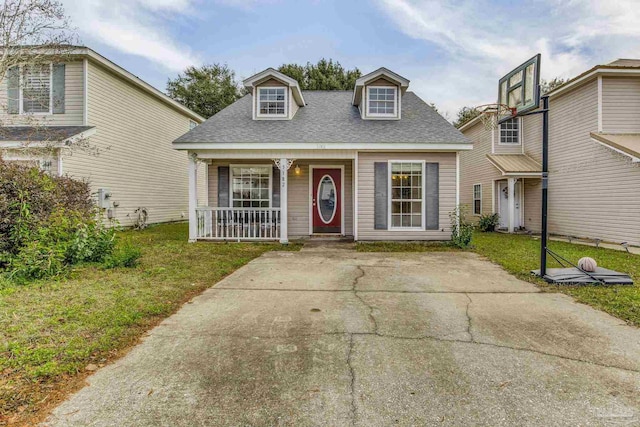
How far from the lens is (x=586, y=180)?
34.2 feet

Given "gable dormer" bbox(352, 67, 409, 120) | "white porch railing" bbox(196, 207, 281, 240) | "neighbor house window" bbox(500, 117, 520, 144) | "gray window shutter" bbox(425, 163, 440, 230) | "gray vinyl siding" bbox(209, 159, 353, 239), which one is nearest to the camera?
"gray window shutter" bbox(425, 163, 440, 230)

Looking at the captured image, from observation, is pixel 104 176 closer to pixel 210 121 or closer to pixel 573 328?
pixel 210 121

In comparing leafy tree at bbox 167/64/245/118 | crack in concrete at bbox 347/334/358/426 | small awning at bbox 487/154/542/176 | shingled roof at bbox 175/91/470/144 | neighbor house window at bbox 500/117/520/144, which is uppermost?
leafy tree at bbox 167/64/245/118

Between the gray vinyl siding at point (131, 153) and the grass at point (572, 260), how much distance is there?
9.30m

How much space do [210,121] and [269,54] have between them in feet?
70.3

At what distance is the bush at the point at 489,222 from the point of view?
13852 mm

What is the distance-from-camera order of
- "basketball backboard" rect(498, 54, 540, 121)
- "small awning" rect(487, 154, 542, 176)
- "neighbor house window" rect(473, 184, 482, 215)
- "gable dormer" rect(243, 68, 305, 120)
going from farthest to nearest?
"neighbor house window" rect(473, 184, 482, 215), "small awning" rect(487, 154, 542, 176), "gable dormer" rect(243, 68, 305, 120), "basketball backboard" rect(498, 54, 540, 121)

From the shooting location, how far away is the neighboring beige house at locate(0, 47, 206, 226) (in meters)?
9.70

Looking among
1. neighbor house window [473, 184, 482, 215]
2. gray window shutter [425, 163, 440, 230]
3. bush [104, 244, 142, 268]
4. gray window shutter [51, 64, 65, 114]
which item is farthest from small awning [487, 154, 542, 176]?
gray window shutter [51, 64, 65, 114]

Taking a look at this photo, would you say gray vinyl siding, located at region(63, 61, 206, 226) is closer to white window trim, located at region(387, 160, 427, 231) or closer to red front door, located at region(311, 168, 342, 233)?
red front door, located at region(311, 168, 342, 233)

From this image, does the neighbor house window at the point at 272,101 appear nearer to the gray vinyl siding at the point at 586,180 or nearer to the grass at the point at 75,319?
the grass at the point at 75,319

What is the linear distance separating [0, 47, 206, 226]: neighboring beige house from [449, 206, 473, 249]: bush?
9.52 metres

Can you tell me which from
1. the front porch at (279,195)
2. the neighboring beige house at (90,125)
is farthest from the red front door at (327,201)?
the neighboring beige house at (90,125)

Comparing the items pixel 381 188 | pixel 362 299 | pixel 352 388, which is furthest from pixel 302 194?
pixel 352 388
